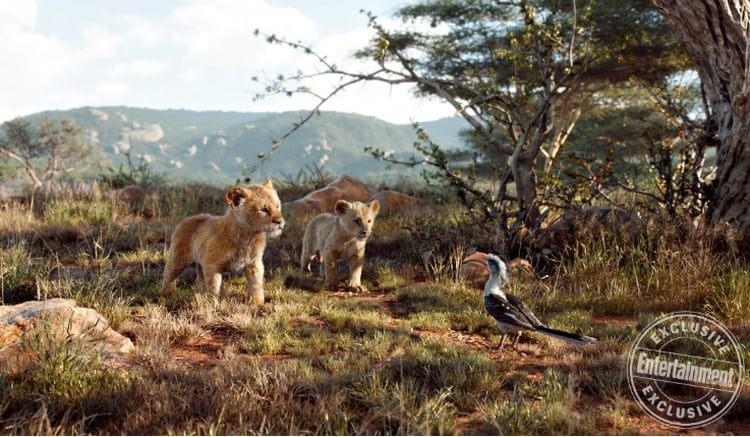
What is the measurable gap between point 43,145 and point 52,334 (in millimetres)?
73295

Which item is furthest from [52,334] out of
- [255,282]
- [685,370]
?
[685,370]

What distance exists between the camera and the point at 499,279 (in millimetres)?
4922

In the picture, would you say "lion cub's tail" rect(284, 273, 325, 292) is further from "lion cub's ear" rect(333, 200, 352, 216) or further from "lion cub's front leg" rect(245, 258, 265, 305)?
"lion cub's front leg" rect(245, 258, 265, 305)

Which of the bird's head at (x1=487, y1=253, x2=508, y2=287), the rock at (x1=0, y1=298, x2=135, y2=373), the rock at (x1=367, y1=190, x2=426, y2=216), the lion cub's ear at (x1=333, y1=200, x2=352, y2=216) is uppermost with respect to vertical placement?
the lion cub's ear at (x1=333, y1=200, x2=352, y2=216)

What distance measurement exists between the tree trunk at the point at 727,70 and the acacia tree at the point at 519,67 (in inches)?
48.9

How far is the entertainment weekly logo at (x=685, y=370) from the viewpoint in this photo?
3951 mm

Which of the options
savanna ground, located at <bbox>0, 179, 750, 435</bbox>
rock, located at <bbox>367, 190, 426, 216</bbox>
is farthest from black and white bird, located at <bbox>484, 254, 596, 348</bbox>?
rock, located at <bbox>367, 190, 426, 216</bbox>

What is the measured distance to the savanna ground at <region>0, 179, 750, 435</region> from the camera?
357 cm

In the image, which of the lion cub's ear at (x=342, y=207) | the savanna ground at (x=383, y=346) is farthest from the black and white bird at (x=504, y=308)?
the lion cub's ear at (x=342, y=207)

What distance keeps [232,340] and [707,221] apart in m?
6.50

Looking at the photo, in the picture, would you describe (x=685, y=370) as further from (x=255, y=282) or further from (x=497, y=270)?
(x=255, y=282)

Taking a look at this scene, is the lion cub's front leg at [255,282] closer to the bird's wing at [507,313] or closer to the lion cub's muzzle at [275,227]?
the lion cub's muzzle at [275,227]

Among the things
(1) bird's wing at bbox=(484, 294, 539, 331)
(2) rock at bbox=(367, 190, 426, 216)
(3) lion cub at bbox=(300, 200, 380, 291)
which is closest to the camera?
(1) bird's wing at bbox=(484, 294, 539, 331)

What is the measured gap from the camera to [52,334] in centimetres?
420
